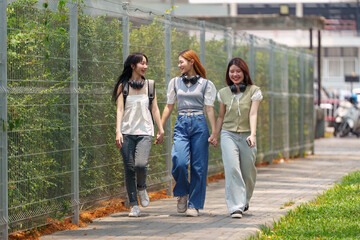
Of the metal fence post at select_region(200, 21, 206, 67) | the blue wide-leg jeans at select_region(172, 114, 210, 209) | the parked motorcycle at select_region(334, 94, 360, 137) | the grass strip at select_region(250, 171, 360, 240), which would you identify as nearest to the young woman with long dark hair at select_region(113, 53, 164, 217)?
the blue wide-leg jeans at select_region(172, 114, 210, 209)

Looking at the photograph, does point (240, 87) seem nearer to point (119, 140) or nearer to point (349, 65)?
point (119, 140)

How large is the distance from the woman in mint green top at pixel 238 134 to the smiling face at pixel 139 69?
0.97 m

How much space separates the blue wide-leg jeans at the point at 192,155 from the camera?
9.37 metres

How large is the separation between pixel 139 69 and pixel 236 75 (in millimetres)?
1112

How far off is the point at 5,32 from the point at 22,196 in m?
1.53

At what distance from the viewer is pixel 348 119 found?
29.4 meters

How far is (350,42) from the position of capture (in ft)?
227


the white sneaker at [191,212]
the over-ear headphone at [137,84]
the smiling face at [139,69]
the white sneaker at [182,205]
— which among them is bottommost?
the white sneaker at [191,212]

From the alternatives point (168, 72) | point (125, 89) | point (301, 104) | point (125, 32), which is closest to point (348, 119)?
point (301, 104)

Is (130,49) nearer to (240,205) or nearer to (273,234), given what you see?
(240,205)

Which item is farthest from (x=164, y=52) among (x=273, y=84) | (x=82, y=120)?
(x=273, y=84)

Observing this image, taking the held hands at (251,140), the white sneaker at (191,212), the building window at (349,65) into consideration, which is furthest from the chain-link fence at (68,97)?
the building window at (349,65)

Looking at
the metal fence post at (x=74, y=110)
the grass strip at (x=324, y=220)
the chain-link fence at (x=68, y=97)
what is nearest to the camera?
the chain-link fence at (x=68, y=97)

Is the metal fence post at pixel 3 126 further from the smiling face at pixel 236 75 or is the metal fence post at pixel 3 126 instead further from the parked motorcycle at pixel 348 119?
the parked motorcycle at pixel 348 119
